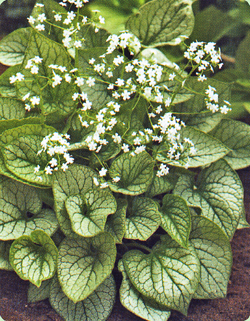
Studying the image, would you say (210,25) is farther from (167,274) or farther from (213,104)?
(167,274)

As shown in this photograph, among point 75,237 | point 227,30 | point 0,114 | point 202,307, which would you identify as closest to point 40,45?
point 0,114

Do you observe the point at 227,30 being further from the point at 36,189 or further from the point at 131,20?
the point at 36,189

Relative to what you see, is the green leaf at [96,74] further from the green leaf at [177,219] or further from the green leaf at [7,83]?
the green leaf at [177,219]

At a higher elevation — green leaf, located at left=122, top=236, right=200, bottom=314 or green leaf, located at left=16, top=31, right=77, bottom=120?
green leaf, located at left=16, top=31, right=77, bottom=120

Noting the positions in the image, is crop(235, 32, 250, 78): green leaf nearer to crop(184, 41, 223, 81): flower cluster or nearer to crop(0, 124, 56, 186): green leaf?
crop(184, 41, 223, 81): flower cluster

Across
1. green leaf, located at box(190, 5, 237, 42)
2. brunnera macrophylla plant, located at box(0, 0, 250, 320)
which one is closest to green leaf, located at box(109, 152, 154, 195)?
brunnera macrophylla plant, located at box(0, 0, 250, 320)

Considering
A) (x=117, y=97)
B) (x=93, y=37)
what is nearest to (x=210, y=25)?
(x=93, y=37)
